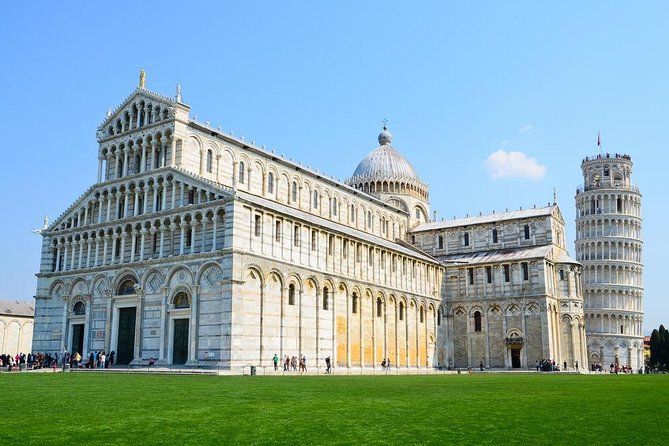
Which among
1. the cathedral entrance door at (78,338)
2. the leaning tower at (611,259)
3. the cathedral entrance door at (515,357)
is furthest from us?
the leaning tower at (611,259)

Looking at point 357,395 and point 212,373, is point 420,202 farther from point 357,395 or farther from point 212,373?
point 357,395

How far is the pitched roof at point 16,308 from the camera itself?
251ft

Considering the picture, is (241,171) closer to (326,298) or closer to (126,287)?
(326,298)

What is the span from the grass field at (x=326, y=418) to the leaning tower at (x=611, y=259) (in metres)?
77.7

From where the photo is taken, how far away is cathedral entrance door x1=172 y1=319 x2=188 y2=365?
41625mm

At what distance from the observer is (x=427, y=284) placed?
Answer: 63062mm

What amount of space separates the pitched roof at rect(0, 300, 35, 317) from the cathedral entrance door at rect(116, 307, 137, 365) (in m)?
37.8

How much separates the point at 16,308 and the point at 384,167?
156 ft

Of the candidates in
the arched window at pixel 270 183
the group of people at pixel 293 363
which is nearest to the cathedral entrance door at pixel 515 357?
the group of people at pixel 293 363

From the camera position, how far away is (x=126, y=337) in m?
45.2

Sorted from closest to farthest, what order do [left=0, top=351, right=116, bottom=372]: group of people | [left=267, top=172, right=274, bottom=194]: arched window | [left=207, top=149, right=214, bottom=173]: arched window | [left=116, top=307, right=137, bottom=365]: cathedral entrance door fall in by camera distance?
[left=0, top=351, right=116, bottom=372]: group of people < [left=116, top=307, right=137, bottom=365]: cathedral entrance door < [left=207, top=149, right=214, bottom=173]: arched window < [left=267, top=172, right=274, bottom=194]: arched window

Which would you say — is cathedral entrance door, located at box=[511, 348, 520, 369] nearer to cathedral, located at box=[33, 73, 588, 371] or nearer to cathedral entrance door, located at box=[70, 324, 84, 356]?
cathedral, located at box=[33, 73, 588, 371]

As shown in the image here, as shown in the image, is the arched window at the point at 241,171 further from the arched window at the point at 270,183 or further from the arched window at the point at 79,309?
the arched window at the point at 79,309

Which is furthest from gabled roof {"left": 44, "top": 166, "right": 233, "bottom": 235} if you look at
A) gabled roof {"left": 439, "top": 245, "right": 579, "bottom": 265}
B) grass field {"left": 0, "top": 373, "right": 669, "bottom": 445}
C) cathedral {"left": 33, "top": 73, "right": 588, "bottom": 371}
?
gabled roof {"left": 439, "top": 245, "right": 579, "bottom": 265}
